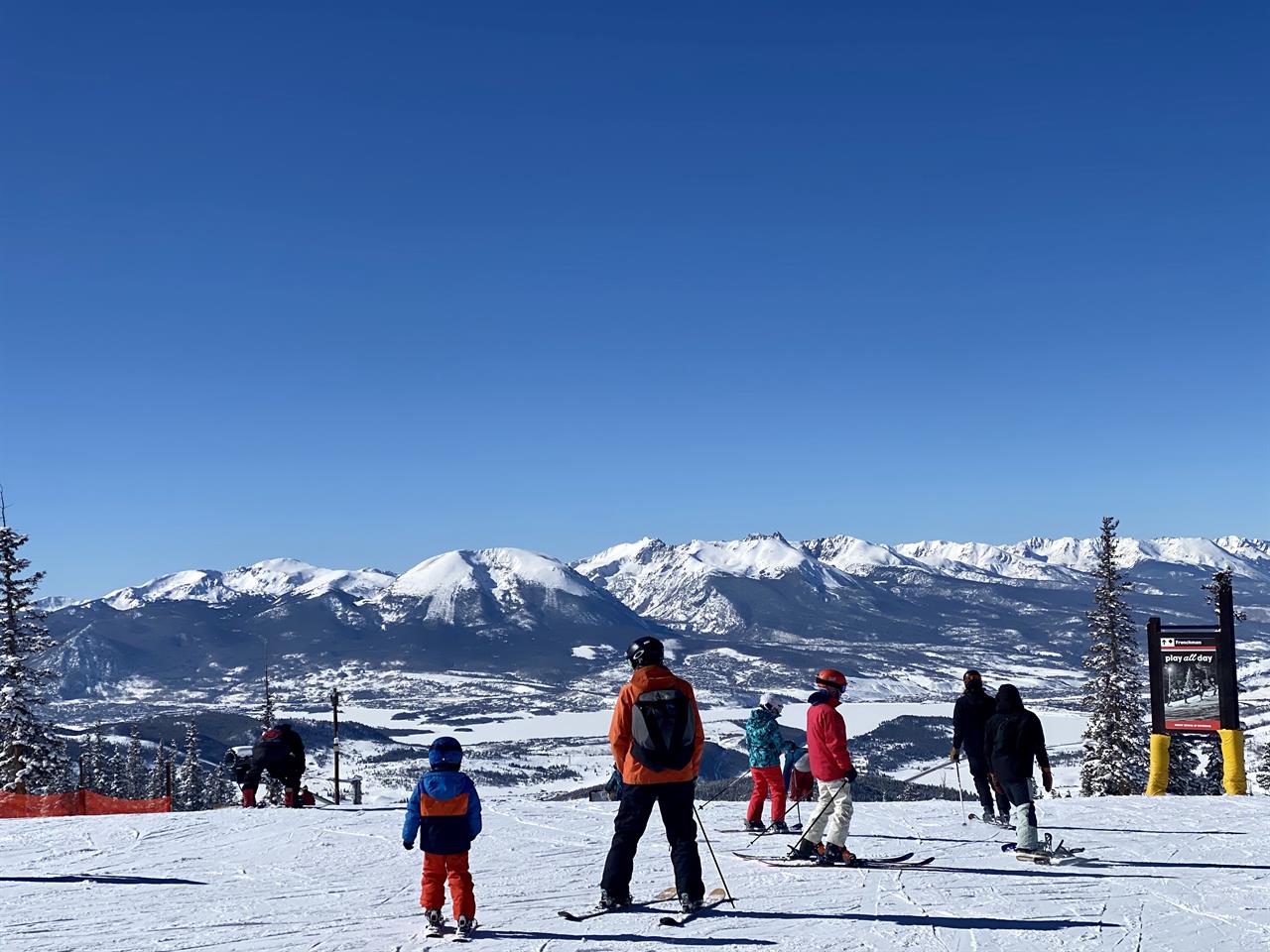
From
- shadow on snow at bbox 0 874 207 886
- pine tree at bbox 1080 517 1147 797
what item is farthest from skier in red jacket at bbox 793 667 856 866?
pine tree at bbox 1080 517 1147 797

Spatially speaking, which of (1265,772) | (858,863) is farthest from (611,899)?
(1265,772)

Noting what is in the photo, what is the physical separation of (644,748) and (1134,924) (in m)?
4.23

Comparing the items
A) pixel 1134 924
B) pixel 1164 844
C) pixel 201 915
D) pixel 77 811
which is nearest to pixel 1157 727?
pixel 1164 844

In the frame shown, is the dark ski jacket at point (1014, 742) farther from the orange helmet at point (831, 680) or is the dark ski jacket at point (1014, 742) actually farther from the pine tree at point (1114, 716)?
the pine tree at point (1114, 716)

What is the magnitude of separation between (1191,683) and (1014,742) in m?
15.2

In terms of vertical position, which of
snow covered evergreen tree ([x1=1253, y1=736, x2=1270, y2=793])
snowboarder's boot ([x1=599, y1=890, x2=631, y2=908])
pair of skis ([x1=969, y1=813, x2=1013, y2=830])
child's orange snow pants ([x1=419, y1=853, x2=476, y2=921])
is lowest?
snow covered evergreen tree ([x1=1253, y1=736, x2=1270, y2=793])

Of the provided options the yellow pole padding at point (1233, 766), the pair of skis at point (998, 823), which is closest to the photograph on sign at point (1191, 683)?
the yellow pole padding at point (1233, 766)

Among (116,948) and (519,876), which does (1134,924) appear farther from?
(116,948)

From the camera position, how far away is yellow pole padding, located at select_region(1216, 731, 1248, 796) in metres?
21.6

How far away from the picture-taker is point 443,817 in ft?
28.1

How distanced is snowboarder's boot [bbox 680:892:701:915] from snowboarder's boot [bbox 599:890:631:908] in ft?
1.79

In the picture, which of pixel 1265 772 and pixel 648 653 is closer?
pixel 648 653

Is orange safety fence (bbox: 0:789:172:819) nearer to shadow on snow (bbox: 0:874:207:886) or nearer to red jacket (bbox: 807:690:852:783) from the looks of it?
shadow on snow (bbox: 0:874:207:886)

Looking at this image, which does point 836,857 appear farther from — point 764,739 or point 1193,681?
point 1193,681
